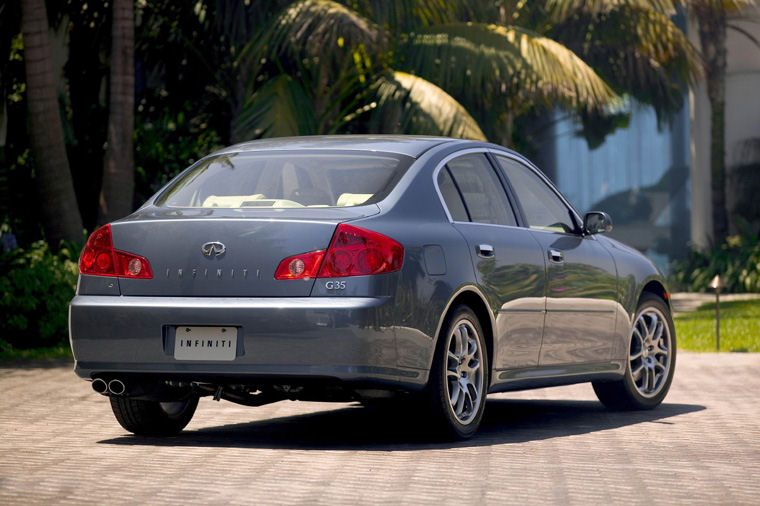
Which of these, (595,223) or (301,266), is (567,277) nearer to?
(595,223)

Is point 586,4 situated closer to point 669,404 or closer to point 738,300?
point 738,300

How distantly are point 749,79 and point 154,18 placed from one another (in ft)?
48.2

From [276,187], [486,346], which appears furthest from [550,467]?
[276,187]

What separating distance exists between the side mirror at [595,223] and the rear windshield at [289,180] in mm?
1752

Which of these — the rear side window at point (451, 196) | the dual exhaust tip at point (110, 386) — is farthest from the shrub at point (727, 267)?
the dual exhaust tip at point (110, 386)

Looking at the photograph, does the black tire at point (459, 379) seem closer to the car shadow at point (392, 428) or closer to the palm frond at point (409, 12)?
the car shadow at point (392, 428)

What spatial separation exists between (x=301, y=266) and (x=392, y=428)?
1.75 meters

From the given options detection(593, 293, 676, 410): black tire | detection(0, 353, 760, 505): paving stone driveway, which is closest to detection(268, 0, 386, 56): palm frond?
detection(0, 353, 760, 505): paving stone driveway

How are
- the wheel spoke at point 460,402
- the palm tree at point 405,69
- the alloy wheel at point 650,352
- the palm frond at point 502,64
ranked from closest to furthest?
the wheel spoke at point 460,402, the alloy wheel at point 650,352, the palm tree at point 405,69, the palm frond at point 502,64

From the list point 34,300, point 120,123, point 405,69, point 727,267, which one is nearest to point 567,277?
point 34,300

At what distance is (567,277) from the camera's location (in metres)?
8.82

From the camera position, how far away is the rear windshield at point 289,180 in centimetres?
770

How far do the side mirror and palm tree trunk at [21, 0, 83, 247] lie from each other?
26.7ft

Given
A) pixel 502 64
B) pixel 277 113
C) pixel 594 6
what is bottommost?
pixel 277 113
